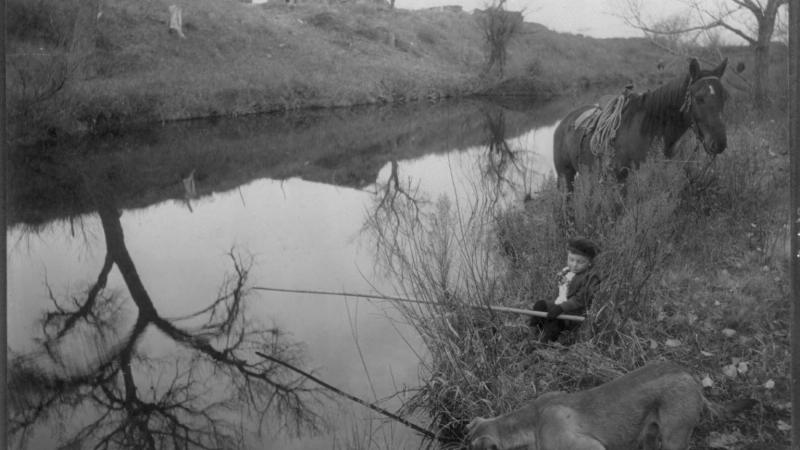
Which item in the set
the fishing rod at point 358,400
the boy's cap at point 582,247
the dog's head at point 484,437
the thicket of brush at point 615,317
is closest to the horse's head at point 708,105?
the thicket of brush at point 615,317

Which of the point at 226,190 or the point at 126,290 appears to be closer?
the point at 126,290

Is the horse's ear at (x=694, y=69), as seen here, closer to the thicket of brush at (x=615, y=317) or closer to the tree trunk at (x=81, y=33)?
the thicket of brush at (x=615, y=317)

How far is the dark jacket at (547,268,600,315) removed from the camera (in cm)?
462

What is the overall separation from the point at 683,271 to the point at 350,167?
1038 cm

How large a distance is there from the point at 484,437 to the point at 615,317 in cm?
178

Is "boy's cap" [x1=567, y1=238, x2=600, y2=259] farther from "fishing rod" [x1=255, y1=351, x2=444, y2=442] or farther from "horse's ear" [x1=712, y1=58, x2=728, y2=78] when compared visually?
"horse's ear" [x1=712, y1=58, x2=728, y2=78]

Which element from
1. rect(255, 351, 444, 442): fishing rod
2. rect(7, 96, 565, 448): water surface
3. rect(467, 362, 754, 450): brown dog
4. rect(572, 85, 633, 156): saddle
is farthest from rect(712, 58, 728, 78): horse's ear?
rect(255, 351, 444, 442): fishing rod

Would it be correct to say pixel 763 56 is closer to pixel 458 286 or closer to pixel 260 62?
pixel 458 286

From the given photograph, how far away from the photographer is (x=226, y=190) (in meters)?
13.3

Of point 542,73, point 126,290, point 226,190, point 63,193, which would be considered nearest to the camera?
point 126,290

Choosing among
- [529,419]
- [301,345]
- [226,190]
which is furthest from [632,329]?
[226,190]

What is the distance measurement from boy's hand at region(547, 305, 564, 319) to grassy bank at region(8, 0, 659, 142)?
475cm

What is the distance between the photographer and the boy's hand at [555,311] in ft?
15.2

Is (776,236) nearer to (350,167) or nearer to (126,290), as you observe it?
(126,290)
